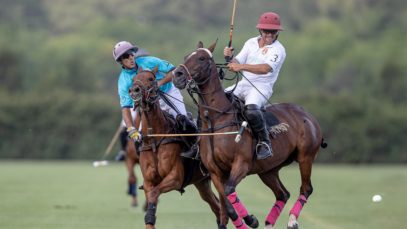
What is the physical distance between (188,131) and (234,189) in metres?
1.24

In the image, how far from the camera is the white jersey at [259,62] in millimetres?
12352

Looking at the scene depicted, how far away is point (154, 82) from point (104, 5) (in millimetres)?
76596

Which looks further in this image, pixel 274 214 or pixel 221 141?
pixel 274 214

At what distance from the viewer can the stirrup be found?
39.7 feet

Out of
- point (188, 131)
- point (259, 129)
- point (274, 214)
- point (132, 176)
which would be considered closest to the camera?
point (259, 129)

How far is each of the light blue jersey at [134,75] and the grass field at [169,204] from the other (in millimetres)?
2674

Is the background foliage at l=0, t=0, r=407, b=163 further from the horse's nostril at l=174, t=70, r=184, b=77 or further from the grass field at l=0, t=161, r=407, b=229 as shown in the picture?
the horse's nostril at l=174, t=70, r=184, b=77

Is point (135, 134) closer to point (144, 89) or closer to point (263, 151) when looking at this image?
point (144, 89)

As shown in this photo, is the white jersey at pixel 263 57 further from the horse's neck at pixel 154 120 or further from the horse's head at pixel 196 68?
the horse's neck at pixel 154 120

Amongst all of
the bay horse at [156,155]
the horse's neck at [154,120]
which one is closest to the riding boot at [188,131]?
the bay horse at [156,155]

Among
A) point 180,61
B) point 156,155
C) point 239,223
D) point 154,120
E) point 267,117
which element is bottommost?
point 180,61

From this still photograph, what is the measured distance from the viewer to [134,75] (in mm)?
12281

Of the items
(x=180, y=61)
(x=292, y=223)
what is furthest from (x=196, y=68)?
(x=180, y=61)

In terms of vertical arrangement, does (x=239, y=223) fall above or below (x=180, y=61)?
above
